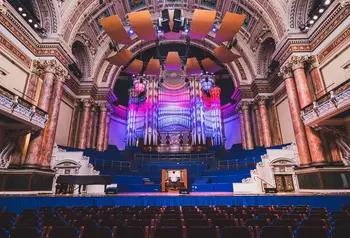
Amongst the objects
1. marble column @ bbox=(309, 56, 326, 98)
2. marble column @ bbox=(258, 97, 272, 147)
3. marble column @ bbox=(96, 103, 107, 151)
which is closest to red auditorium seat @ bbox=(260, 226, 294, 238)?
marble column @ bbox=(309, 56, 326, 98)

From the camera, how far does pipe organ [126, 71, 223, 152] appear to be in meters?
17.0

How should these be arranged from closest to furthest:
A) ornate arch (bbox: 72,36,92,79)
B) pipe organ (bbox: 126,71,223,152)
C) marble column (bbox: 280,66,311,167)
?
marble column (bbox: 280,66,311,167)
ornate arch (bbox: 72,36,92,79)
pipe organ (bbox: 126,71,223,152)

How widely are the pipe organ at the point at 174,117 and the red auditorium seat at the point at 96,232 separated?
1427 cm

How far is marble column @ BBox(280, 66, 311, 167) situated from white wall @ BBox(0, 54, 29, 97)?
1275 cm

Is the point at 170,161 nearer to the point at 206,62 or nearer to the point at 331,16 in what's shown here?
the point at 206,62

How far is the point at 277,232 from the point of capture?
2.25 m

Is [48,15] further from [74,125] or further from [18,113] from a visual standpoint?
[74,125]

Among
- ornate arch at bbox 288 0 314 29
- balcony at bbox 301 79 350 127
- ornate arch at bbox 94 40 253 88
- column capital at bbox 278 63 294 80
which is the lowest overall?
balcony at bbox 301 79 350 127

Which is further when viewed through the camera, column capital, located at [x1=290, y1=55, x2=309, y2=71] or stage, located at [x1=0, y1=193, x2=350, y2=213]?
column capital, located at [x1=290, y1=55, x2=309, y2=71]

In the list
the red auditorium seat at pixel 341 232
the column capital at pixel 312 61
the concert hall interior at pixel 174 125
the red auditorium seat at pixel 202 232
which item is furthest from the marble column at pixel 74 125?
the column capital at pixel 312 61

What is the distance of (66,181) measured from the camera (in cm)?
861

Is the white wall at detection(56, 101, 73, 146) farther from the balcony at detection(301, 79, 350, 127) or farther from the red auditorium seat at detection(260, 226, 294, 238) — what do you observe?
the balcony at detection(301, 79, 350, 127)

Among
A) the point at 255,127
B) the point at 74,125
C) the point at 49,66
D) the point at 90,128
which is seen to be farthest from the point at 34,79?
the point at 255,127

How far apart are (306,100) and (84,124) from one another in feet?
45.3
